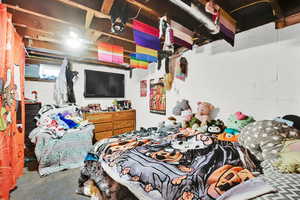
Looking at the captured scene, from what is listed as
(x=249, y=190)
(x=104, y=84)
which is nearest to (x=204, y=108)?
(x=249, y=190)

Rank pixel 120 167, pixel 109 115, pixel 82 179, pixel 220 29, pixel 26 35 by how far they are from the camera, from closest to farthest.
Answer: pixel 120 167, pixel 220 29, pixel 82 179, pixel 26 35, pixel 109 115

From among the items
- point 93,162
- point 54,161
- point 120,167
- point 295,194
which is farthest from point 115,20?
point 54,161

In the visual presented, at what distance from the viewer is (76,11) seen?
180cm

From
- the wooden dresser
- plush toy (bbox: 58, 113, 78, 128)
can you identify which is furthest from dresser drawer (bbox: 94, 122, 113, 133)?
plush toy (bbox: 58, 113, 78, 128)

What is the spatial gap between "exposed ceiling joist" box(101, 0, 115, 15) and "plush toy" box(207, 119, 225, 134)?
6.33ft

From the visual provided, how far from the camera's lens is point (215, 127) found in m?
1.83

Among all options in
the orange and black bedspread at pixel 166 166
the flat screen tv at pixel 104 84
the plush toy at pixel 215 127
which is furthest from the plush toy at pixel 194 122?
the flat screen tv at pixel 104 84

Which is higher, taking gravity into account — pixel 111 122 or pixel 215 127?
pixel 215 127

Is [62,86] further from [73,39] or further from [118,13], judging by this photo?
[118,13]

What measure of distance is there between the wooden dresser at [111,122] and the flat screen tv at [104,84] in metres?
0.64

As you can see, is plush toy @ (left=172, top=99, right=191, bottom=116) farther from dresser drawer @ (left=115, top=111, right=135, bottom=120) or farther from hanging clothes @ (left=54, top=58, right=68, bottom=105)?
hanging clothes @ (left=54, top=58, right=68, bottom=105)

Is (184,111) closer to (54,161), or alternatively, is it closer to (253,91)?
(253,91)

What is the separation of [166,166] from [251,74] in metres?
1.66

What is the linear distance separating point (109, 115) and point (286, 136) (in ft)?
10.9
